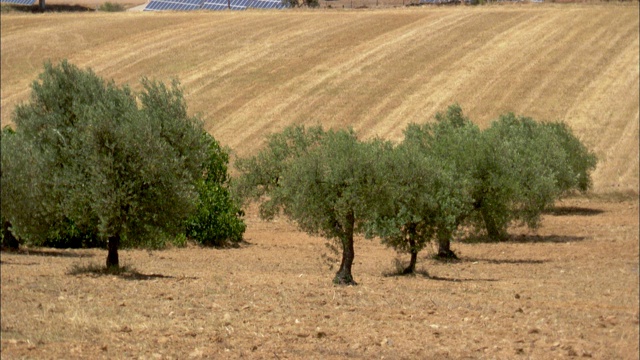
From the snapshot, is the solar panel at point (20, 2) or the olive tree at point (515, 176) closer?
the olive tree at point (515, 176)

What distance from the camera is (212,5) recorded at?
283ft

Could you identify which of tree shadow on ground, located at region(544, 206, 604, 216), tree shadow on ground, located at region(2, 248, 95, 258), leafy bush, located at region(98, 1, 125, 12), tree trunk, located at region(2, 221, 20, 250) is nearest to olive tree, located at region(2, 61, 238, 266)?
tree shadow on ground, located at region(2, 248, 95, 258)

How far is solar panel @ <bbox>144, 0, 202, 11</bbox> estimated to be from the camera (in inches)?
3398

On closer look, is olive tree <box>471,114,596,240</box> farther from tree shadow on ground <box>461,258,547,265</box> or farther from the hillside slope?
the hillside slope

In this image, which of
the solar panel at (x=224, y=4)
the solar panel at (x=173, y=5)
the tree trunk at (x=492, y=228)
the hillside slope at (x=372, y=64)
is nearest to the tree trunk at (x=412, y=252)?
the tree trunk at (x=492, y=228)

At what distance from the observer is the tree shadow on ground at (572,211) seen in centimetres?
4066

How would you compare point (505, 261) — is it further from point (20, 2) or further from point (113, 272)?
point (20, 2)

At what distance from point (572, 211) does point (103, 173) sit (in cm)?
2750

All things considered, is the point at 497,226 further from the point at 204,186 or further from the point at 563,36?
the point at 563,36

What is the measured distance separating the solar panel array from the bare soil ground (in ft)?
193

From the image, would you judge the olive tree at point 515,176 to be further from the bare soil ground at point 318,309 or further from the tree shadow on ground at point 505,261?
the bare soil ground at point 318,309

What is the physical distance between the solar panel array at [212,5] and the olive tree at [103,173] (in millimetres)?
60879

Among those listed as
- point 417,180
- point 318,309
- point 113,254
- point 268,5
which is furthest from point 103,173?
point 268,5

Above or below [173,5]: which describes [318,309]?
below
